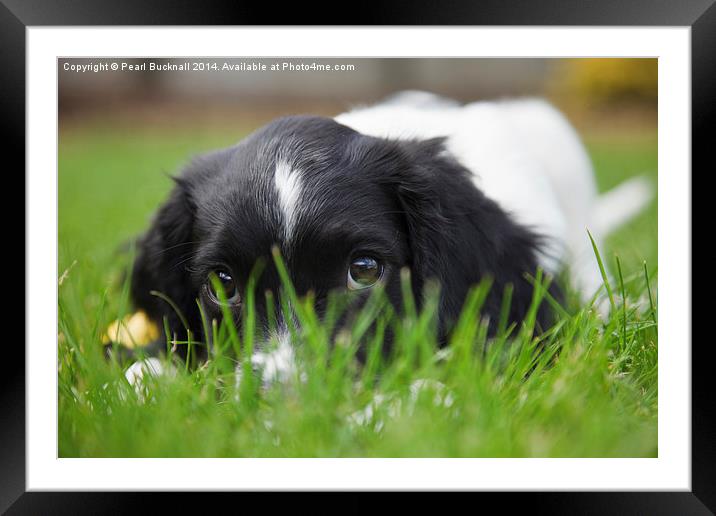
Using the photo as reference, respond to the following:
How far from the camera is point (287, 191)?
94.0 inches

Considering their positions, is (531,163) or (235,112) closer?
(531,163)

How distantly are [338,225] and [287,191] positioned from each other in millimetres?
216

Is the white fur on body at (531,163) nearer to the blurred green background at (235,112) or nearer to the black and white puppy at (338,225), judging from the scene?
the black and white puppy at (338,225)

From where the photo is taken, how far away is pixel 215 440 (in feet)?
6.27

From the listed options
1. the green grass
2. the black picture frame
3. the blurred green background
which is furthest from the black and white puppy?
the black picture frame

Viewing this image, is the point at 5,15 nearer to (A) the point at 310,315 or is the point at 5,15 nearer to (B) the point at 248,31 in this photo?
(B) the point at 248,31

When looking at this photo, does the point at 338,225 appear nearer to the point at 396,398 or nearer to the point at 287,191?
the point at 287,191

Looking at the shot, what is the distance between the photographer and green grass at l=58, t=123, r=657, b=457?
6.12 feet

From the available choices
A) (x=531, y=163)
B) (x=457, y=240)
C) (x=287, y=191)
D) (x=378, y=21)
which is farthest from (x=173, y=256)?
(x=531, y=163)

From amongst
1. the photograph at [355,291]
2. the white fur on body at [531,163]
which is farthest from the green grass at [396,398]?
the white fur on body at [531,163]

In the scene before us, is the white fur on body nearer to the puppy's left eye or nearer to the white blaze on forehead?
the white blaze on forehead

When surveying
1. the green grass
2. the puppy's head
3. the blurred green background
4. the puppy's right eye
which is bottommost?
Answer: the green grass

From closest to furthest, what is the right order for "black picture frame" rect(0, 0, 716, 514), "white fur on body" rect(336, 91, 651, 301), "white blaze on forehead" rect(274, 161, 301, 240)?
"black picture frame" rect(0, 0, 716, 514), "white blaze on forehead" rect(274, 161, 301, 240), "white fur on body" rect(336, 91, 651, 301)

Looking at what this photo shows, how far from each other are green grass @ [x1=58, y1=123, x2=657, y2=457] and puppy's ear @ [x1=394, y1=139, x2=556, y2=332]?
165 millimetres
